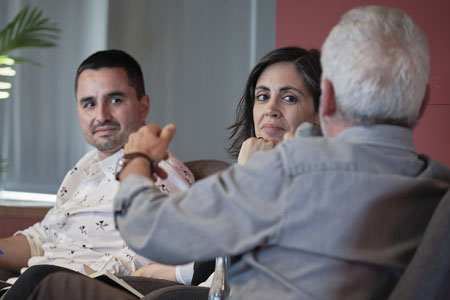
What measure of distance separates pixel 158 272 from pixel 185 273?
0.14 m

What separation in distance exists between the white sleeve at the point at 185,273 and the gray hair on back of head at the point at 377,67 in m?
1.09

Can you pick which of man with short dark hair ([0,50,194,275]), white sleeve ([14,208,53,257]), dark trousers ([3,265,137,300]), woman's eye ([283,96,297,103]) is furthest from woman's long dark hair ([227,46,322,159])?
white sleeve ([14,208,53,257])

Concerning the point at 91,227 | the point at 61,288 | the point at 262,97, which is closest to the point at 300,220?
the point at 61,288

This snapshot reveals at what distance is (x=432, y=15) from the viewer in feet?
8.87

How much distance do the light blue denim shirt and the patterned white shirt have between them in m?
1.27

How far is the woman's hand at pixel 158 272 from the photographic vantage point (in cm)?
209

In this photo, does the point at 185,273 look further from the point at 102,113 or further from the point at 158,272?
the point at 102,113

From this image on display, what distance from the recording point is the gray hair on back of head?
1.04 metres

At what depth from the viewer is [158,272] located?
6.97 ft

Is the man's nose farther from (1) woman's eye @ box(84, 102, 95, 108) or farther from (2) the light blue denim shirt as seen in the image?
(2) the light blue denim shirt

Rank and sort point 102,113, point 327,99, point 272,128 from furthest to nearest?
point 102,113, point 272,128, point 327,99

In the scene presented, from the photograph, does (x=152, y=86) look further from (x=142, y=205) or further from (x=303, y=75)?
(x=142, y=205)

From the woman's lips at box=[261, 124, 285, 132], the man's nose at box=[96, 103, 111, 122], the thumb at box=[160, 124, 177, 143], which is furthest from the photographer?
the man's nose at box=[96, 103, 111, 122]

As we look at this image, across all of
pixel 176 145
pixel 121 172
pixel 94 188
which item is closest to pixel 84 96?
pixel 94 188
